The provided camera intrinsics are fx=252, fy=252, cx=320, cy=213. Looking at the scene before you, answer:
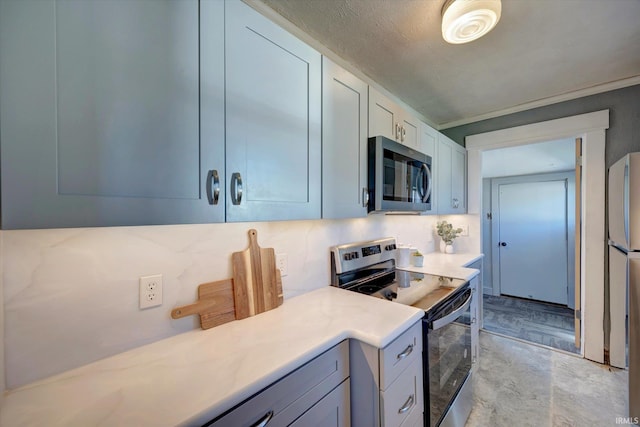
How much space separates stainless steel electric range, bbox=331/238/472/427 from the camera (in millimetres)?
1278

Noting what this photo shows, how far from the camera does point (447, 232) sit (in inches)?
113

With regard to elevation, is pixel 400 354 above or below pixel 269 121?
below

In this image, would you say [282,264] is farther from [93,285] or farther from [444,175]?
[444,175]

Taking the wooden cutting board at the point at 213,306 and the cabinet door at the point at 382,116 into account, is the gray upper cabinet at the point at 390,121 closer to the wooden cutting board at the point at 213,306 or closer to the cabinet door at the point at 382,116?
the cabinet door at the point at 382,116

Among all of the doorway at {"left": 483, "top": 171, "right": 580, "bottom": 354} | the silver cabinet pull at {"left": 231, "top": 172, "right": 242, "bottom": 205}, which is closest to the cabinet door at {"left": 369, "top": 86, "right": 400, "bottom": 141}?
the silver cabinet pull at {"left": 231, "top": 172, "right": 242, "bottom": 205}

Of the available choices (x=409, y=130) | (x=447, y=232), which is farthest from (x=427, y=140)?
(x=447, y=232)

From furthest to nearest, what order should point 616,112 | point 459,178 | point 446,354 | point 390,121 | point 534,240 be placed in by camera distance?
point 534,240 → point 459,178 → point 616,112 → point 390,121 → point 446,354

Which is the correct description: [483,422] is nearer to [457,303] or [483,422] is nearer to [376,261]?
[457,303]

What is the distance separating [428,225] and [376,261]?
1325 millimetres

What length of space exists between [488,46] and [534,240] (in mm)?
3831

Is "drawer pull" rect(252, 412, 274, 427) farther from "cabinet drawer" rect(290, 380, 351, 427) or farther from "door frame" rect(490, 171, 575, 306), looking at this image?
"door frame" rect(490, 171, 575, 306)

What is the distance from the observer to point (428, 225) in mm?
2924

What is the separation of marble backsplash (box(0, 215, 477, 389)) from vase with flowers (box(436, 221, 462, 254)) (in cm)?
244

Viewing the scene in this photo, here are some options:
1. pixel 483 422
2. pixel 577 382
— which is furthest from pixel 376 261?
pixel 577 382
